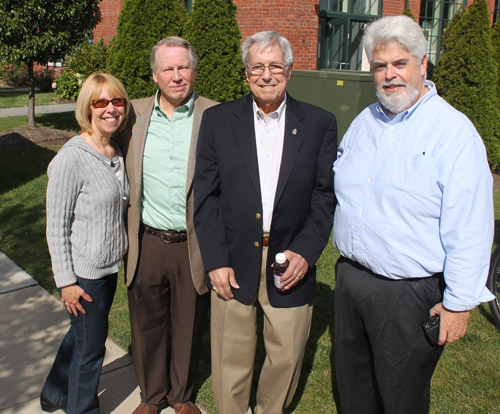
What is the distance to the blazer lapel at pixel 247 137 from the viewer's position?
8.27 feet

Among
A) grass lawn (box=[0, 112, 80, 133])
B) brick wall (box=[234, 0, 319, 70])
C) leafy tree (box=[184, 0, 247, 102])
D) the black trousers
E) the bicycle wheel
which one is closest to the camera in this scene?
the black trousers

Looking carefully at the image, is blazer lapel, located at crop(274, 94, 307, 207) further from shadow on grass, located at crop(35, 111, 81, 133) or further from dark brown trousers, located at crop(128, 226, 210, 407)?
shadow on grass, located at crop(35, 111, 81, 133)

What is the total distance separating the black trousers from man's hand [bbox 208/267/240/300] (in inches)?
22.9

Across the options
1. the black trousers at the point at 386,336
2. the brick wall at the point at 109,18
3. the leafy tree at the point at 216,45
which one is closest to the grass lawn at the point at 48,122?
the brick wall at the point at 109,18

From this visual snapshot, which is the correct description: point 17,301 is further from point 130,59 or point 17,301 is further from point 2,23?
point 2,23

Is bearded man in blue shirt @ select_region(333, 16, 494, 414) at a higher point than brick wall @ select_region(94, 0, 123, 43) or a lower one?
lower

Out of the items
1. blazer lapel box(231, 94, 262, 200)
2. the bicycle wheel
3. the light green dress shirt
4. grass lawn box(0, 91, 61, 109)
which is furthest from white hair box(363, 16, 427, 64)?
grass lawn box(0, 91, 61, 109)

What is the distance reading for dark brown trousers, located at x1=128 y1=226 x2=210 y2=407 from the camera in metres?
2.88

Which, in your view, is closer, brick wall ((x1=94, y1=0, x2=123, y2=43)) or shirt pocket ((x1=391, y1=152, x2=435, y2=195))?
shirt pocket ((x1=391, y1=152, x2=435, y2=195))

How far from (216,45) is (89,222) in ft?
21.1

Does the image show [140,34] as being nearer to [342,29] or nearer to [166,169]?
[166,169]

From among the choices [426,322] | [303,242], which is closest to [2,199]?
[303,242]

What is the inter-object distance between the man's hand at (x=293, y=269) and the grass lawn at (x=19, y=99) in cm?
1649

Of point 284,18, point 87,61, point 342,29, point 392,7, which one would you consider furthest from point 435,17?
point 87,61
